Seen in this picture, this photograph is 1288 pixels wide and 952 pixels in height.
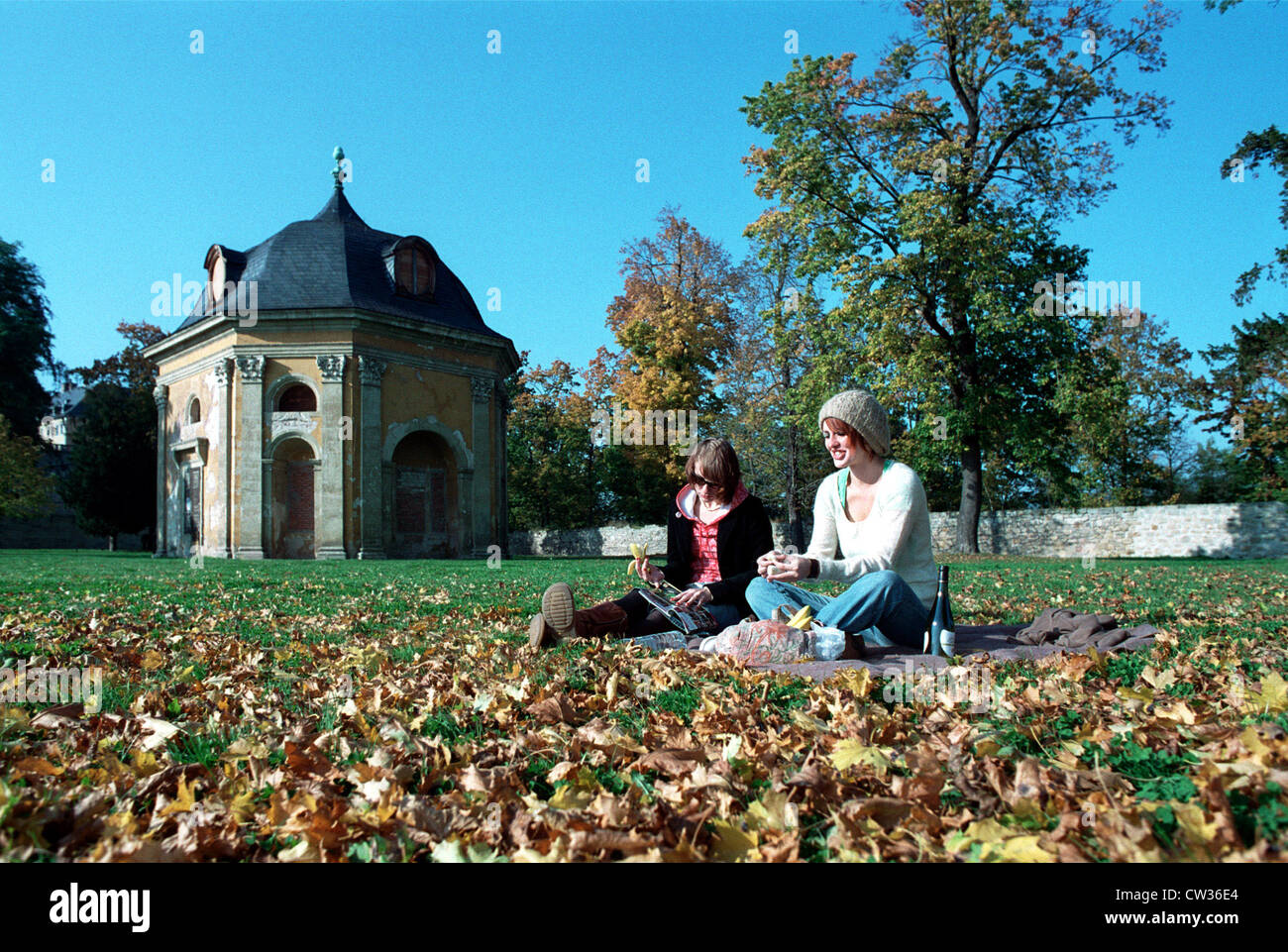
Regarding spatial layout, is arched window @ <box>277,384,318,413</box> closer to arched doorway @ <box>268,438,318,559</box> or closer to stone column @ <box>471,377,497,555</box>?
arched doorway @ <box>268,438,318,559</box>

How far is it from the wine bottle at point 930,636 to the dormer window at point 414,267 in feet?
84.0

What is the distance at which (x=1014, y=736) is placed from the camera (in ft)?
8.75

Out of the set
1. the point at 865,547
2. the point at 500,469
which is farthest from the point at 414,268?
the point at 865,547

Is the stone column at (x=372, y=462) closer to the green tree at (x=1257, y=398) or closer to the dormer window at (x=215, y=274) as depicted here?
the dormer window at (x=215, y=274)

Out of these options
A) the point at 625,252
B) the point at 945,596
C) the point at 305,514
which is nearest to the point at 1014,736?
the point at 945,596

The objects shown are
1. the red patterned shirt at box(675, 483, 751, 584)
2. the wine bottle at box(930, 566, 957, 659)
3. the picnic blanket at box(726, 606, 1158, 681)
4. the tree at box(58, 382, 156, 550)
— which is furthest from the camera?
the tree at box(58, 382, 156, 550)

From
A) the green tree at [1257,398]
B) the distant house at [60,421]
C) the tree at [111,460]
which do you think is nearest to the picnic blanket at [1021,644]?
the green tree at [1257,398]

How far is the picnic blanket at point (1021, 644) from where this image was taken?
4.06m

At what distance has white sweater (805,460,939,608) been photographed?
4.40 metres

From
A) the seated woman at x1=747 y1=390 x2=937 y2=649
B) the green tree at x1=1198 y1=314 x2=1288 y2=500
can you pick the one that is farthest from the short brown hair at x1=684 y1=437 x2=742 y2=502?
the green tree at x1=1198 y1=314 x2=1288 y2=500

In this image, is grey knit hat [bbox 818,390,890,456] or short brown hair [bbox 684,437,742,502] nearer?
grey knit hat [bbox 818,390,890,456]

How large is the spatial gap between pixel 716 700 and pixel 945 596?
1714 mm

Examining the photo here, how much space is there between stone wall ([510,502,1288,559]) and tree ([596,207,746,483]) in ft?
21.1
